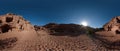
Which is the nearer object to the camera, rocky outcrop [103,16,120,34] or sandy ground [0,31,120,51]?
sandy ground [0,31,120,51]

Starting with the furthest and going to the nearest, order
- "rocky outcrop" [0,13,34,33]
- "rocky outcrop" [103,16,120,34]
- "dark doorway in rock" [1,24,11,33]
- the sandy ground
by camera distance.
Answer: "rocky outcrop" [103,16,120,34], "dark doorway in rock" [1,24,11,33], "rocky outcrop" [0,13,34,33], the sandy ground

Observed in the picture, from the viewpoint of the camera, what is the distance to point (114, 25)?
4362 centimetres

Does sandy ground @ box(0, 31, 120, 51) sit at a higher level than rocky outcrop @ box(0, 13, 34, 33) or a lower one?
lower

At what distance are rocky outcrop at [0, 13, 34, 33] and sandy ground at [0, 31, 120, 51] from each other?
150cm

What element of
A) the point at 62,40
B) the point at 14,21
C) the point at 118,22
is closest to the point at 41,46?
the point at 62,40

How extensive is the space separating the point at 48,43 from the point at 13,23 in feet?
30.5

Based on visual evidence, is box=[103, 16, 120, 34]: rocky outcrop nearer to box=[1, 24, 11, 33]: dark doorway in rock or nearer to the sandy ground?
the sandy ground

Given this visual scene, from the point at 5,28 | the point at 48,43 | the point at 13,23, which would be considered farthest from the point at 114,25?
the point at 5,28

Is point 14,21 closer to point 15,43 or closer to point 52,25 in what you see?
point 15,43

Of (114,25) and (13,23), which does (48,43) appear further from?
(114,25)

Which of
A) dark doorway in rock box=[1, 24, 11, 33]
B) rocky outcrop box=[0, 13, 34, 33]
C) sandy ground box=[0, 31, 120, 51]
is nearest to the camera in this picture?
sandy ground box=[0, 31, 120, 51]

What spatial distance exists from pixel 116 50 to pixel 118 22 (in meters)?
13.3

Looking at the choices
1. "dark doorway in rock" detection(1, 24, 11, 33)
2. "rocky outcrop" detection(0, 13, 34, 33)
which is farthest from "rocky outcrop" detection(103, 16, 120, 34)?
"dark doorway in rock" detection(1, 24, 11, 33)

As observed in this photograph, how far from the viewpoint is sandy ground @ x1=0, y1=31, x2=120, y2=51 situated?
31016 mm
